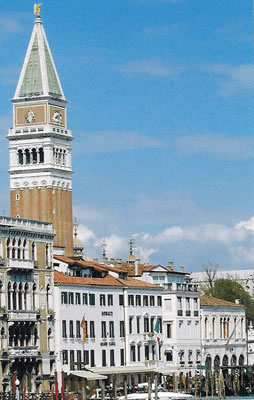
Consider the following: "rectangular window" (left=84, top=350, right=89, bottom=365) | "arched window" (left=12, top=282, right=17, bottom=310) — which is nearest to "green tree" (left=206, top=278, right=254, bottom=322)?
"rectangular window" (left=84, top=350, right=89, bottom=365)

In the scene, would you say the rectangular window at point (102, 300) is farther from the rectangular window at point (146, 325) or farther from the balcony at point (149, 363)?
the balcony at point (149, 363)

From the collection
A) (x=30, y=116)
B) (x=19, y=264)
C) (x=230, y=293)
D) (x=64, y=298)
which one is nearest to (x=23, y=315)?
(x=19, y=264)

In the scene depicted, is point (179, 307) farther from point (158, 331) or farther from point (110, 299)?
point (110, 299)

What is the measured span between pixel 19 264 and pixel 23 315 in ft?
12.2

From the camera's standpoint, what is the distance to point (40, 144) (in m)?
158

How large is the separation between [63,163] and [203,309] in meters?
35.4

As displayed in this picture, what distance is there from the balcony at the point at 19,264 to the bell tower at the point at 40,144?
51.0 m

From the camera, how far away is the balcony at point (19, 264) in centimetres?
10203

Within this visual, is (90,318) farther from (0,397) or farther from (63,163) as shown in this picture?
(63,163)

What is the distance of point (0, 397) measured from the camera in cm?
9550

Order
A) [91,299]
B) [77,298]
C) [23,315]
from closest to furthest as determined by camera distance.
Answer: [23,315] → [77,298] → [91,299]

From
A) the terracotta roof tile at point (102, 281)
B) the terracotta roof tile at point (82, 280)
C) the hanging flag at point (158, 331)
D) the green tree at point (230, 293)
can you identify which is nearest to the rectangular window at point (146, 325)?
the hanging flag at point (158, 331)

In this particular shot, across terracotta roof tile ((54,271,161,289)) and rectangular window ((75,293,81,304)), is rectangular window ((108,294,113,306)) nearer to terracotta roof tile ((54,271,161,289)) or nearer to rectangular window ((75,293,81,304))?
terracotta roof tile ((54,271,161,289))

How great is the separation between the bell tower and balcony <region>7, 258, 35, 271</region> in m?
51.0
